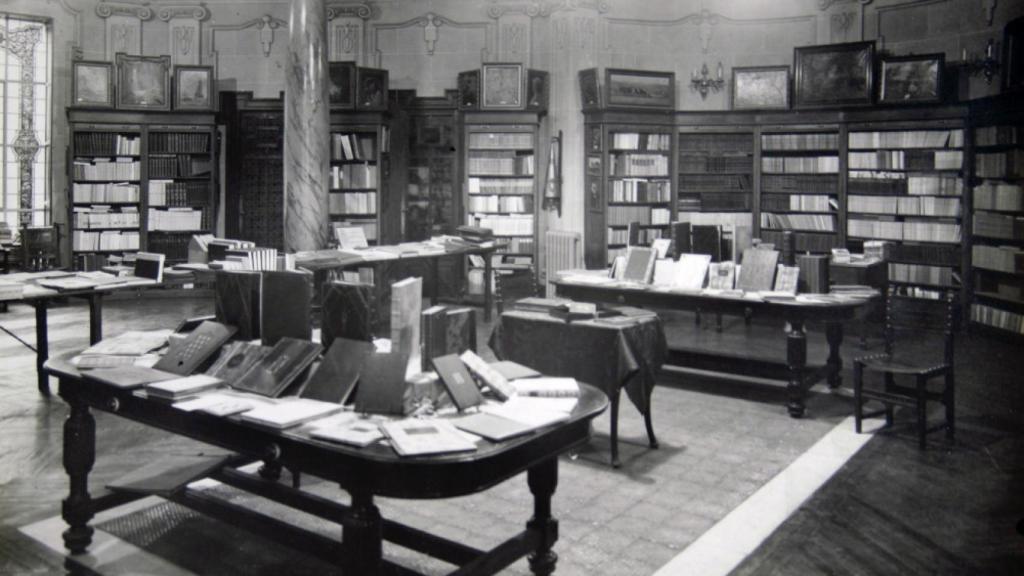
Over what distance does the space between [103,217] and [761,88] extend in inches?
328

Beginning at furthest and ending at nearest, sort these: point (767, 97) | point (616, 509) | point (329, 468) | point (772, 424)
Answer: point (767, 97), point (772, 424), point (616, 509), point (329, 468)

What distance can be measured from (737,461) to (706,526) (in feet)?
3.43

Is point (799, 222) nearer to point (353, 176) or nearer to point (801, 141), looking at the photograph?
point (801, 141)

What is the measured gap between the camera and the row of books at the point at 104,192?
11125 millimetres

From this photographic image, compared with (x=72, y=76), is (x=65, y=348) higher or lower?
lower

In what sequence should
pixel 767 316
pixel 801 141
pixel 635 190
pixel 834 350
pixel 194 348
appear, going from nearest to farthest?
pixel 194 348, pixel 767 316, pixel 834 350, pixel 801 141, pixel 635 190

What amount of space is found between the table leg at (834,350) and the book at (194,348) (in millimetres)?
4537

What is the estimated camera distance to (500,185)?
1115cm

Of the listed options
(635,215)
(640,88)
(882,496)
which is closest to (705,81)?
(640,88)

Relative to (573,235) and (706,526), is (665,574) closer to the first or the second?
(706,526)

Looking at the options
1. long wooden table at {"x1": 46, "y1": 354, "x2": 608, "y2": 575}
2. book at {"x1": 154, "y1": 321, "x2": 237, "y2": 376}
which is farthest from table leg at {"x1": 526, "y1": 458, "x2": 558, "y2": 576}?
book at {"x1": 154, "y1": 321, "x2": 237, "y2": 376}

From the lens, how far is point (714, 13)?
11117mm

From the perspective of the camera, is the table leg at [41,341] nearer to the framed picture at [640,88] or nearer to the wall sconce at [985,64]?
the framed picture at [640,88]

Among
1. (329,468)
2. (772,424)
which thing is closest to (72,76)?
(772,424)
